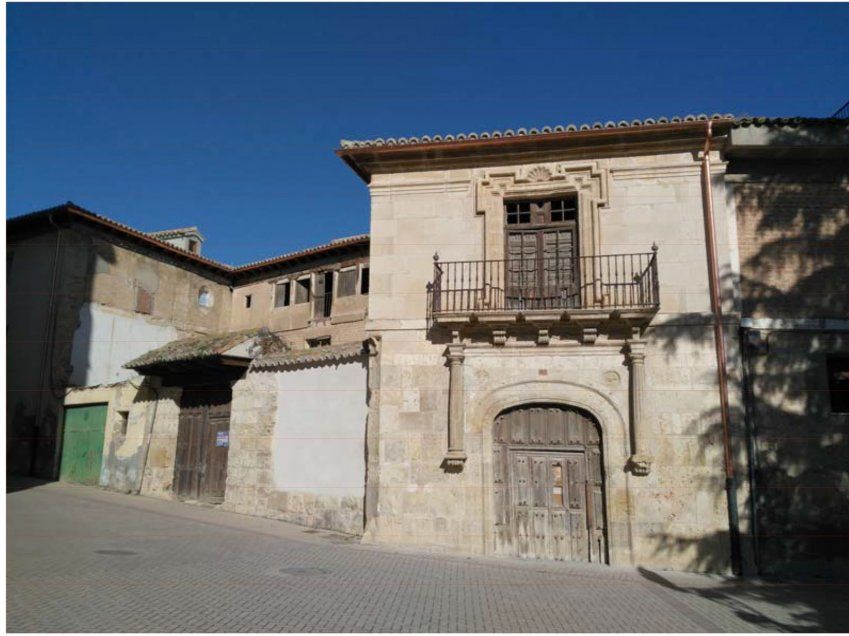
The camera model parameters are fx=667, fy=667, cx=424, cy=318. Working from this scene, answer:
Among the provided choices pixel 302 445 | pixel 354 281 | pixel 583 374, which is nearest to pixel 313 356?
pixel 302 445

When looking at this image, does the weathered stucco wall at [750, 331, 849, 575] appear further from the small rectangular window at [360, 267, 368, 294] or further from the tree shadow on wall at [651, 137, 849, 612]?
the small rectangular window at [360, 267, 368, 294]

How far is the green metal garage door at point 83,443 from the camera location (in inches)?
699

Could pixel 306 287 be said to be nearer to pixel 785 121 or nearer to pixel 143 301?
pixel 143 301

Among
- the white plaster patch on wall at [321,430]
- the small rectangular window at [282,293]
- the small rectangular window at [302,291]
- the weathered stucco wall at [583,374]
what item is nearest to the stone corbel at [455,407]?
the weathered stucco wall at [583,374]

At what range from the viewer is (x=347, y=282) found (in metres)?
23.2

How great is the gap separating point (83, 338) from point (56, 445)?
3199 millimetres

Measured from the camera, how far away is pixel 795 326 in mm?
10891

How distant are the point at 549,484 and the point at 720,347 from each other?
3563mm

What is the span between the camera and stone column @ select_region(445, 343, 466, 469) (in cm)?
1112

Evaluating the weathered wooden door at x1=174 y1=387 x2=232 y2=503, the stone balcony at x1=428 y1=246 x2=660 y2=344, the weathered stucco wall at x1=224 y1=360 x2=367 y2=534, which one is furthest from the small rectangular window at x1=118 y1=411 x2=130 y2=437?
the stone balcony at x1=428 y1=246 x2=660 y2=344

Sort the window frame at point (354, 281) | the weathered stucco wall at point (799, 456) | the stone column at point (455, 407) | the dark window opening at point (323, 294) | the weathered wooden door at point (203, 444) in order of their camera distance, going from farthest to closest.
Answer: the dark window opening at point (323, 294) → the window frame at point (354, 281) → the weathered wooden door at point (203, 444) → the stone column at point (455, 407) → the weathered stucco wall at point (799, 456)

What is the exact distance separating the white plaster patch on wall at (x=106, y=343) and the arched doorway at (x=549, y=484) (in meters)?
12.7

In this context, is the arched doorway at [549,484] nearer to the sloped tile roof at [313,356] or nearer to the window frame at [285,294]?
the sloped tile roof at [313,356]

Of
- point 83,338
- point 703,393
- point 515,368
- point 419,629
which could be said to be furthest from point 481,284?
point 83,338
